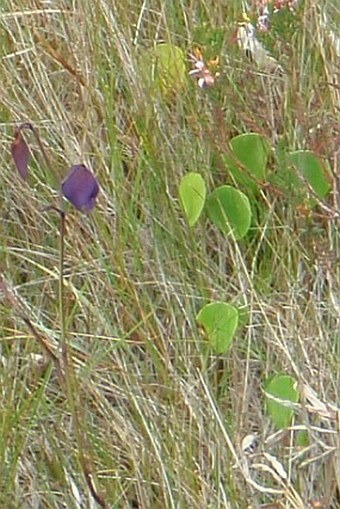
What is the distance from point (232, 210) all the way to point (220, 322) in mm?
195

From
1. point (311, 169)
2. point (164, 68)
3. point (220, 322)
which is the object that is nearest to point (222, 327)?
point (220, 322)

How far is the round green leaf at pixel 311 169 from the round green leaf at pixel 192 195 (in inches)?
4.6

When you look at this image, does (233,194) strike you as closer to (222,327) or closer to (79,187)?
(222,327)

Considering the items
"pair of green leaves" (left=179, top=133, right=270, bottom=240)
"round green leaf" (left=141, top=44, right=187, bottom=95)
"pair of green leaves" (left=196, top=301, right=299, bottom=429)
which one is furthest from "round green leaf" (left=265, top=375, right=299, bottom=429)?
"round green leaf" (left=141, top=44, right=187, bottom=95)

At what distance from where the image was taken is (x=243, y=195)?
136 cm

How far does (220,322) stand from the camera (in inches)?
48.7

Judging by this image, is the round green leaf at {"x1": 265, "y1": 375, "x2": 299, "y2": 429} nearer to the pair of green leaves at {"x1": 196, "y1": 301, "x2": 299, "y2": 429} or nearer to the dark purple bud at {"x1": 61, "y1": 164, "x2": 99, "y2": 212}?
the pair of green leaves at {"x1": 196, "y1": 301, "x2": 299, "y2": 429}

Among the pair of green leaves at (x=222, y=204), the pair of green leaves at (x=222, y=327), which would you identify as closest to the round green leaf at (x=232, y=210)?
the pair of green leaves at (x=222, y=204)

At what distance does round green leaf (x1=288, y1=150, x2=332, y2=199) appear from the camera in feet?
4.47

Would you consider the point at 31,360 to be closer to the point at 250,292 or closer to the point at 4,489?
the point at 4,489

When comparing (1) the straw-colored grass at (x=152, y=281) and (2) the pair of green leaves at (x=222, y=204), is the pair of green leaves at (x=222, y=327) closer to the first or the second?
(1) the straw-colored grass at (x=152, y=281)

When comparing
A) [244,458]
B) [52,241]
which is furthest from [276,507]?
[52,241]

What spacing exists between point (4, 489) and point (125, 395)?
0.18m

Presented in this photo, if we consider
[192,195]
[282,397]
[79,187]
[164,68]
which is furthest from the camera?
[164,68]
